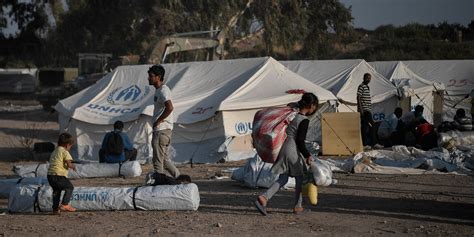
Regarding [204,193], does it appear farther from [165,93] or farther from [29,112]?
[29,112]

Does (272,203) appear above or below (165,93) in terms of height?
below

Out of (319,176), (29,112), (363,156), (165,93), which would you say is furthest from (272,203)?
(29,112)

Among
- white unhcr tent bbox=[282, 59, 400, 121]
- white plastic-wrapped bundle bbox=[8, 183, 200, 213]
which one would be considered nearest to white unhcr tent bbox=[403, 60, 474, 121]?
white unhcr tent bbox=[282, 59, 400, 121]

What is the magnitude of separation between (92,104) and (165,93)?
7.47 metres

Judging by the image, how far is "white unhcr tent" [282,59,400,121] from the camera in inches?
772

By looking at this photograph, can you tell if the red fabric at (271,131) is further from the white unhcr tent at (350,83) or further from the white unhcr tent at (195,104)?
the white unhcr tent at (350,83)

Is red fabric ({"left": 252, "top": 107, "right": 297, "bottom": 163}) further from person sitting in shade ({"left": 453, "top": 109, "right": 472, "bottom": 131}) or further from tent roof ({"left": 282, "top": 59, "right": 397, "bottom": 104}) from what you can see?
tent roof ({"left": 282, "top": 59, "right": 397, "bottom": 104})

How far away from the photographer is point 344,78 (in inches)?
801

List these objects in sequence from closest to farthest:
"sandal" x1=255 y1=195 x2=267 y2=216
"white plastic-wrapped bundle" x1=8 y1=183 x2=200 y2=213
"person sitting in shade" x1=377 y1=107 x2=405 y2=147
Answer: "sandal" x1=255 y1=195 x2=267 y2=216 → "white plastic-wrapped bundle" x1=8 y1=183 x2=200 y2=213 → "person sitting in shade" x1=377 y1=107 x2=405 y2=147

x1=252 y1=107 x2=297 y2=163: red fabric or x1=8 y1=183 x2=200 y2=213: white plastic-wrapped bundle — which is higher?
x1=252 y1=107 x2=297 y2=163: red fabric

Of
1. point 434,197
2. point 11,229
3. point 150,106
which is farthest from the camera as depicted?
point 150,106

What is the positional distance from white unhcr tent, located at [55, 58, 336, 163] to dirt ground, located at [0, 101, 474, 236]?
396 cm

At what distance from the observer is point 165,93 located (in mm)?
10492

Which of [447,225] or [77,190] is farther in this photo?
[77,190]
